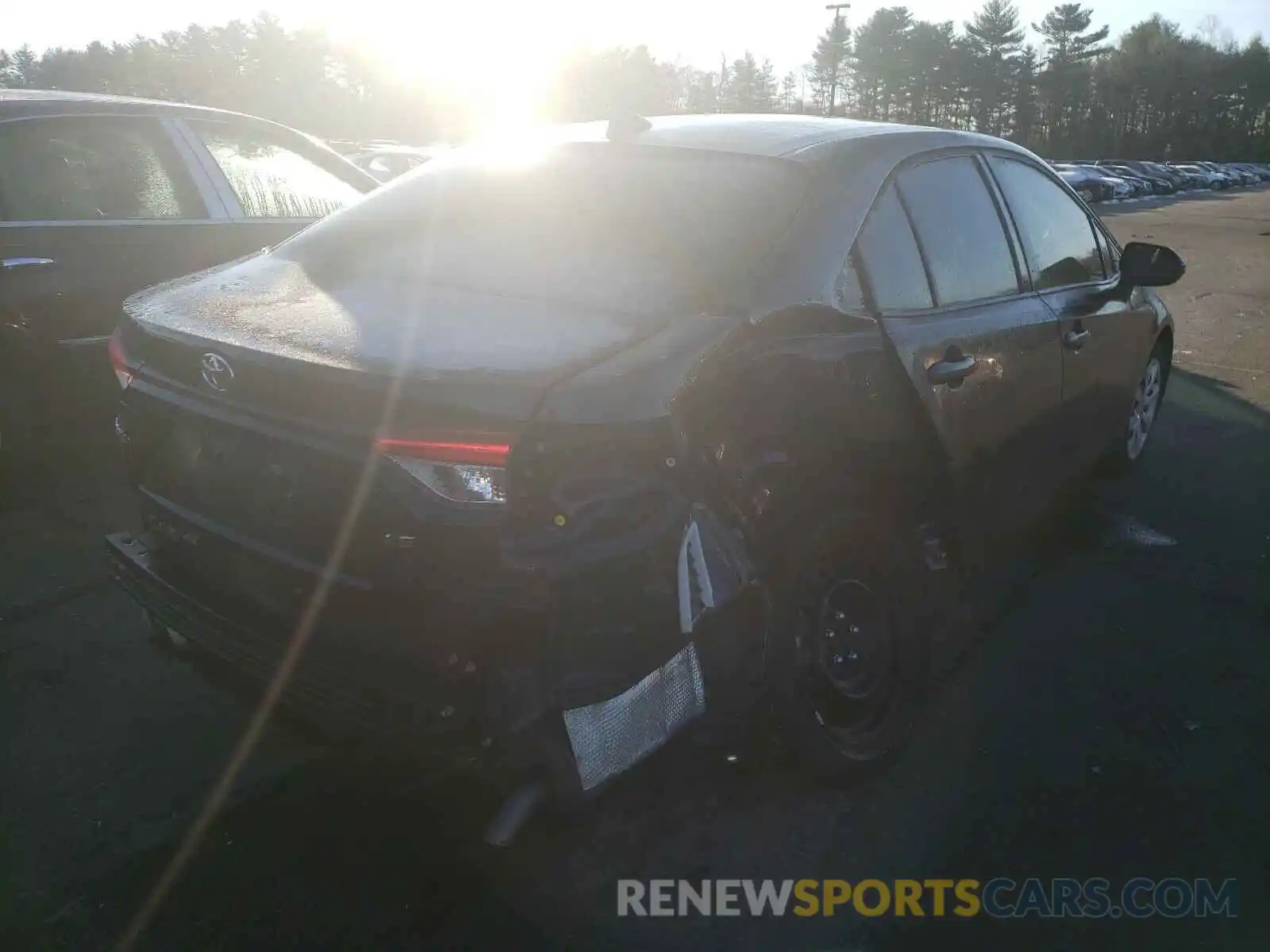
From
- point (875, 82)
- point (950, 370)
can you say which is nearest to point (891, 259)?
point (950, 370)

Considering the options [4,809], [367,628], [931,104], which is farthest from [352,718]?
[931,104]

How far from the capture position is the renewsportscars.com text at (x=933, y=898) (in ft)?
8.21

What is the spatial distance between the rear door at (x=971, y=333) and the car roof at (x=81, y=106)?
375 cm

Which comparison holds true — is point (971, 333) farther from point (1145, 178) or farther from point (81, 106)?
point (1145, 178)

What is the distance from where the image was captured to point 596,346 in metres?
2.23

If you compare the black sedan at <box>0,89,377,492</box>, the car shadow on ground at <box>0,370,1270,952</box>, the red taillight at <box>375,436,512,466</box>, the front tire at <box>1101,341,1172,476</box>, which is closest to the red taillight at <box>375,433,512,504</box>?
the red taillight at <box>375,436,512,466</box>

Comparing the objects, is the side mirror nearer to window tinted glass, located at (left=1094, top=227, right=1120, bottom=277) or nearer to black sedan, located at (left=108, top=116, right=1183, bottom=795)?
window tinted glass, located at (left=1094, top=227, right=1120, bottom=277)

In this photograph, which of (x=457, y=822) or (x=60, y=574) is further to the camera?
(x=60, y=574)

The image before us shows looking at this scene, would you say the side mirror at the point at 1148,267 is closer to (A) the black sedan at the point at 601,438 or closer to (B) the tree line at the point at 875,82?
(A) the black sedan at the point at 601,438

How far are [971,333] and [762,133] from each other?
2.82 feet

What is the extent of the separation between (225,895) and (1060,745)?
2286mm

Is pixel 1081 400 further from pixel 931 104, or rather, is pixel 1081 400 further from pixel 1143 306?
pixel 931 104

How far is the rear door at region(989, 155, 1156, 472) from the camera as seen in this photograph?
12.9 feet

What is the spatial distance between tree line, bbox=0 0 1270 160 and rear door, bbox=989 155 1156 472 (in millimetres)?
39202
